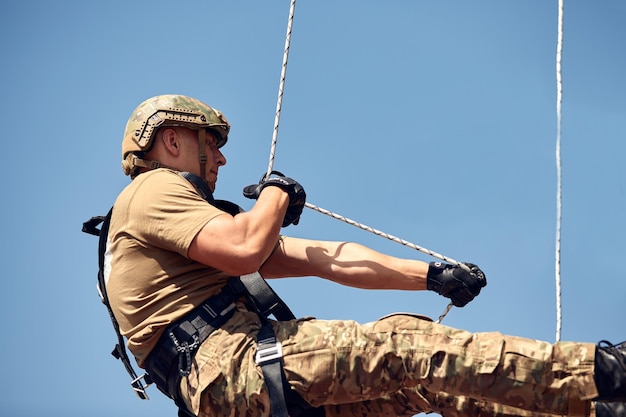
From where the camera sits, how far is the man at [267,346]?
5.96 meters

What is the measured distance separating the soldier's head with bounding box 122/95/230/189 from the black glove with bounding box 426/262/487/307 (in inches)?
63.6

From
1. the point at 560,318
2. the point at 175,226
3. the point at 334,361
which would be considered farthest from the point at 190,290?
the point at 560,318

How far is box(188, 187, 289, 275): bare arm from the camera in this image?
20.5 ft

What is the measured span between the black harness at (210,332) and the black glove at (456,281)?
1162 millimetres

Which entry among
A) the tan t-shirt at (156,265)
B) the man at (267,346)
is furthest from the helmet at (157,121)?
the tan t-shirt at (156,265)

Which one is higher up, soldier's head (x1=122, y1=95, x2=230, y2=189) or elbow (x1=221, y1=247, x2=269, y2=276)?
soldier's head (x1=122, y1=95, x2=230, y2=189)

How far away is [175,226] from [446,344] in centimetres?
169

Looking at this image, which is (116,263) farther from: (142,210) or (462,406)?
(462,406)

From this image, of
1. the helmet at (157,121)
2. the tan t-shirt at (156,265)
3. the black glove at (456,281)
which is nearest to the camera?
the tan t-shirt at (156,265)

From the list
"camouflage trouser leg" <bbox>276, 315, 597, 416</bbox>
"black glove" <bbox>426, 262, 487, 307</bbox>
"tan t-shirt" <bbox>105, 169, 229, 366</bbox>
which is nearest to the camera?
"camouflage trouser leg" <bbox>276, 315, 597, 416</bbox>

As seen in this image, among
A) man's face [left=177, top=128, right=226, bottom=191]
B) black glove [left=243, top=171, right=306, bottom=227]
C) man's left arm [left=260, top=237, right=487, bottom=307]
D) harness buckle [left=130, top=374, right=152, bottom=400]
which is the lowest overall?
harness buckle [left=130, top=374, right=152, bottom=400]

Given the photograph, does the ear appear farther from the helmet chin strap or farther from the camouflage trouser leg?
the camouflage trouser leg

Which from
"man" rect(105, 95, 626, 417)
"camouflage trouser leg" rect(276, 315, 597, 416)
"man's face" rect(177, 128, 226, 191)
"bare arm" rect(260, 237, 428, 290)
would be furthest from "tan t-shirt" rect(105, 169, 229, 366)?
"bare arm" rect(260, 237, 428, 290)

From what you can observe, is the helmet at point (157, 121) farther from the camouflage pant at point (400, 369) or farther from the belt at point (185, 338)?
the camouflage pant at point (400, 369)
